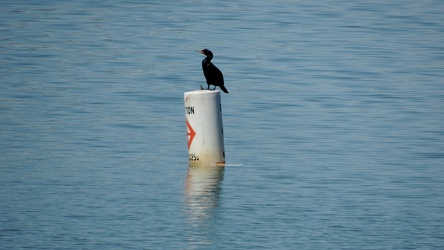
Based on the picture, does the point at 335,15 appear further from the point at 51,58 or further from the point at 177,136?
the point at 177,136

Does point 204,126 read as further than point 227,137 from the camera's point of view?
No

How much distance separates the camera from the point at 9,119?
1880cm

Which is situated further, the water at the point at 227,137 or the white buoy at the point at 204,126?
the white buoy at the point at 204,126

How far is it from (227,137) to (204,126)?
2832mm

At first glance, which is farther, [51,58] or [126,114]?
[51,58]

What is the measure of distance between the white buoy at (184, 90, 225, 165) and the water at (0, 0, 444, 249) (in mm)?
233

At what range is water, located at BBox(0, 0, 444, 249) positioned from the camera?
12273 mm

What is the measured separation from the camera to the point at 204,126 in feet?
49.4

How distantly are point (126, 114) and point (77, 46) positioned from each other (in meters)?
9.74

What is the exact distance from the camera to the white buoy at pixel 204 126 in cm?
1498

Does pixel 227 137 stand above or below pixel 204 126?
below

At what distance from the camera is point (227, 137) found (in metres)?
17.9

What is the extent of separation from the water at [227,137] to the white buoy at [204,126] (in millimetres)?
233

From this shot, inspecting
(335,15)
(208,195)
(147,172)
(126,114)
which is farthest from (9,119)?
(335,15)
